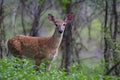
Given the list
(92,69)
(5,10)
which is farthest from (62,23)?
(5,10)

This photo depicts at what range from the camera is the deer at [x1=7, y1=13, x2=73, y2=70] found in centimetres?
1283

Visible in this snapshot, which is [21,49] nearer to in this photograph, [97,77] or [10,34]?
[97,77]

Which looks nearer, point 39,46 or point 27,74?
point 27,74

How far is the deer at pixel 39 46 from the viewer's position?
42.1ft

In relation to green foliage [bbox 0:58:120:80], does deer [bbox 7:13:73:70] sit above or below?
above

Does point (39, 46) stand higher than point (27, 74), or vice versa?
point (39, 46)

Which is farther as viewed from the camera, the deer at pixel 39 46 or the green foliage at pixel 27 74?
the deer at pixel 39 46

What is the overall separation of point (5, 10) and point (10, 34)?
4.02 ft

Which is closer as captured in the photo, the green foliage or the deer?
the green foliage

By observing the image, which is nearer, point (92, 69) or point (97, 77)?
point (97, 77)

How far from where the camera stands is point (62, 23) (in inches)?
505

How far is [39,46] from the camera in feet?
43.1

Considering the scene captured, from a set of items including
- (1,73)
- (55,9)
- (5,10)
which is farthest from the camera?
(55,9)

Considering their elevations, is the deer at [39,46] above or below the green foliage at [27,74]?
above
